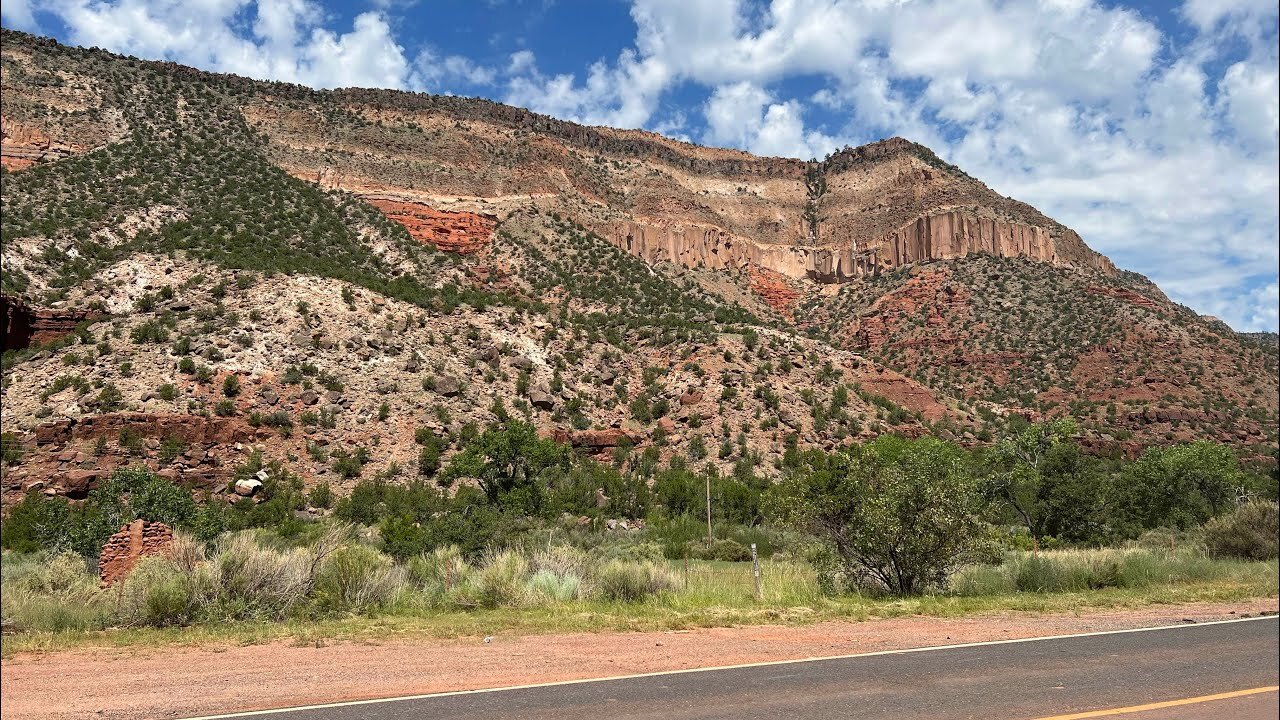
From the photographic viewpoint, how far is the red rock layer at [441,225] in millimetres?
58094

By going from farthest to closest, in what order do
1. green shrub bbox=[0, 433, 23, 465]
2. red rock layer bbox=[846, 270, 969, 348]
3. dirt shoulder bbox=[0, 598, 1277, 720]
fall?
red rock layer bbox=[846, 270, 969, 348] → green shrub bbox=[0, 433, 23, 465] → dirt shoulder bbox=[0, 598, 1277, 720]

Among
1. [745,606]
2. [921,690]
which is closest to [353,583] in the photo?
[745,606]

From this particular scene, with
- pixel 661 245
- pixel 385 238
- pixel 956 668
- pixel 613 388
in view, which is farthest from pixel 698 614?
pixel 661 245

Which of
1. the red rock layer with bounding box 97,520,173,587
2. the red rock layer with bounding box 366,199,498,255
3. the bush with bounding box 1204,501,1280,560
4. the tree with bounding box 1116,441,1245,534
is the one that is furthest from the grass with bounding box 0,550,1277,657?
the red rock layer with bounding box 366,199,498,255

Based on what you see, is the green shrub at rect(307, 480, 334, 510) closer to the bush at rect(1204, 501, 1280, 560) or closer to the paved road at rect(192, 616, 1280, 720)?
the paved road at rect(192, 616, 1280, 720)

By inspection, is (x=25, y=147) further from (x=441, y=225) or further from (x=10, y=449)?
(x=10, y=449)

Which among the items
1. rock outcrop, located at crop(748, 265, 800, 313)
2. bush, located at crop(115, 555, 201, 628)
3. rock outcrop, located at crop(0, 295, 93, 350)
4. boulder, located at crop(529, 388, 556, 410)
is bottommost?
bush, located at crop(115, 555, 201, 628)

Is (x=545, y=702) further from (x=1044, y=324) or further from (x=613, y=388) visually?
(x=1044, y=324)

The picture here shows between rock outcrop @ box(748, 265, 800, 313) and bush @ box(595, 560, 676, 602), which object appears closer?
bush @ box(595, 560, 676, 602)

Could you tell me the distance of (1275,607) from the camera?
1315 cm

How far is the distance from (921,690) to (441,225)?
5707 cm

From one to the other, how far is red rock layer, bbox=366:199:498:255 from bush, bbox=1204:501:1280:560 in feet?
165

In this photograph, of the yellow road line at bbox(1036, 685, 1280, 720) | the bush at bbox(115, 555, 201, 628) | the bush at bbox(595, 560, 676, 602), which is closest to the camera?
the yellow road line at bbox(1036, 685, 1280, 720)

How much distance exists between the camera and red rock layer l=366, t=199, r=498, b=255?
5809cm
